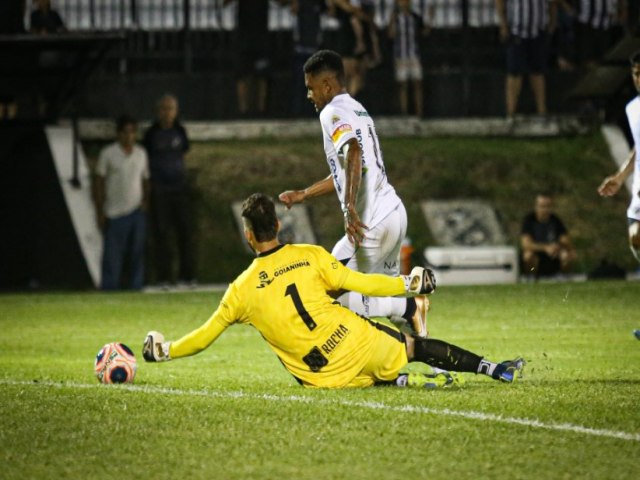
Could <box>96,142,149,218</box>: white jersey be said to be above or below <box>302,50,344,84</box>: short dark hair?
below

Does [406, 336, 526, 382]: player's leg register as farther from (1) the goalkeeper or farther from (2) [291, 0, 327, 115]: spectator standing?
(2) [291, 0, 327, 115]: spectator standing

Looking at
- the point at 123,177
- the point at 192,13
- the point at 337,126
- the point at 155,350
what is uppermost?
the point at 192,13

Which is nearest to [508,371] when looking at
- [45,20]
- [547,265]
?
[547,265]

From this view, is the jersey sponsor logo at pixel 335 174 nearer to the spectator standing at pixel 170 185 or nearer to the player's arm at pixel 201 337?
the player's arm at pixel 201 337

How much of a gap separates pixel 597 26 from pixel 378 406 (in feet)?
60.8

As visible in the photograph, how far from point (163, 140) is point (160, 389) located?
38.6 feet

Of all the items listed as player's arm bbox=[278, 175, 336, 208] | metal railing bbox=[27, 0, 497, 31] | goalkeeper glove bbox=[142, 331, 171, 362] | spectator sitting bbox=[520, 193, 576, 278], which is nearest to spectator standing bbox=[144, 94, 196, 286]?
metal railing bbox=[27, 0, 497, 31]

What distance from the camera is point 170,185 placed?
866 inches

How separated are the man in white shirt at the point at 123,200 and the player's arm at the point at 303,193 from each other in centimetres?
1073

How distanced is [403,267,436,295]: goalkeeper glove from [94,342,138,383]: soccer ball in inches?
82.6

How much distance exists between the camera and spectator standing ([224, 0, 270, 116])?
2517 cm

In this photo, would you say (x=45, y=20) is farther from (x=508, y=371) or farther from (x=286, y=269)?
(x=508, y=371)

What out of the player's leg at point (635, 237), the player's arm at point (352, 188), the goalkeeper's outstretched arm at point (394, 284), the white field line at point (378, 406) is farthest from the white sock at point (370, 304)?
the player's leg at point (635, 237)

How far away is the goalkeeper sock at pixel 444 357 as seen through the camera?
32.7 ft
